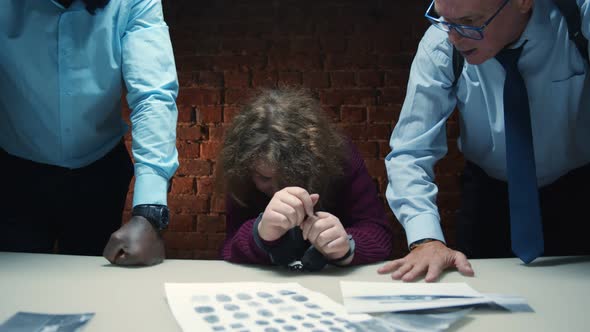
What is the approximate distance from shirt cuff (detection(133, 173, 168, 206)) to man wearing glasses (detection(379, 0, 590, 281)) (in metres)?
0.45

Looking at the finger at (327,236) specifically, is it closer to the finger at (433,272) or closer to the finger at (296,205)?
the finger at (296,205)

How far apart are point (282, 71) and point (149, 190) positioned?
6.21ft

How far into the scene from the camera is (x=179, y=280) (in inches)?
32.5

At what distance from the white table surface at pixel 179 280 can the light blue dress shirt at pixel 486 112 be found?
0.21 meters

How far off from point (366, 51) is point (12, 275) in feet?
7.36

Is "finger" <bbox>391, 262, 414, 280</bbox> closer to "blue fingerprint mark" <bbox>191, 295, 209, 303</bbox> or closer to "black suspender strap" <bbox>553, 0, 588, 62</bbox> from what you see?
"blue fingerprint mark" <bbox>191, 295, 209, 303</bbox>

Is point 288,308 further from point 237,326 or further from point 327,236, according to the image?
point 327,236

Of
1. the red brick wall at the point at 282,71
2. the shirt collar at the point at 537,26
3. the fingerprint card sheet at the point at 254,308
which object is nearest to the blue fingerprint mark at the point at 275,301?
the fingerprint card sheet at the point at 254,308

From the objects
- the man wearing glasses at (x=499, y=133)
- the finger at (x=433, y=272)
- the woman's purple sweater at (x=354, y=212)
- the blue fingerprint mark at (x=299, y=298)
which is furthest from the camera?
the woman's purple sweater at (x=354, y=212)

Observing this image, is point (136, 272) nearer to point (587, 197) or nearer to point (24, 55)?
point (24, 55)

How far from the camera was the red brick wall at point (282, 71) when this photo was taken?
2727 millimetres

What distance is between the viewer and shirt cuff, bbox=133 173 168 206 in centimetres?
97

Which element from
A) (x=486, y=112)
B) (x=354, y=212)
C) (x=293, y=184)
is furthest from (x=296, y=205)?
(x=486, y=112)

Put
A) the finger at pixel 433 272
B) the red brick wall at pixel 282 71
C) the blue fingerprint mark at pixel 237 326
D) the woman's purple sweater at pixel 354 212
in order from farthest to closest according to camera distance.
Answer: the red brick wall at pixel 282 71 < the woman's purple sweater at pixel 354 212 < the finger at pixel 433 272 < the blue fingerprint mark at pixel 237 326
